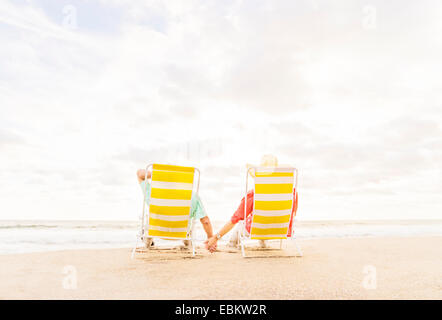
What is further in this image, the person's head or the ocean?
the ocean

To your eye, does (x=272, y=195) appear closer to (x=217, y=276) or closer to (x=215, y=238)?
(x=215, y=238)

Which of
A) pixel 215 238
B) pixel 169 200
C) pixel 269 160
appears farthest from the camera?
pixel 269 160

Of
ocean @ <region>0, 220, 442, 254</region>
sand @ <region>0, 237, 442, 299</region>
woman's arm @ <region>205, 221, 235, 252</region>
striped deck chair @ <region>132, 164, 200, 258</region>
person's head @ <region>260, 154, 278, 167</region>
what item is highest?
person's head @ <region>260, 154, 278, 167</region>

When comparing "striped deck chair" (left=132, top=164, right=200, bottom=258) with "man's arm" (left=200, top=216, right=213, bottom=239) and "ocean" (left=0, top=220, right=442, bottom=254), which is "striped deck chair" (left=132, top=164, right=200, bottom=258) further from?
"ocean" (left=0, top=220, right=442, bottom=254)

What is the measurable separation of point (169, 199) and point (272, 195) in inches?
59.9

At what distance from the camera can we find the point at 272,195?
5.57 m

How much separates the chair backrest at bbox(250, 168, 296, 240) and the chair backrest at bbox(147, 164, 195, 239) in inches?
39.2

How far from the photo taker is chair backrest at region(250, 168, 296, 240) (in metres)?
5.55

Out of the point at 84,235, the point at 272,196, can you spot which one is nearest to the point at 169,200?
the point at 272,196

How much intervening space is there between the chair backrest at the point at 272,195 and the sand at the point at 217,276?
0.63 meters

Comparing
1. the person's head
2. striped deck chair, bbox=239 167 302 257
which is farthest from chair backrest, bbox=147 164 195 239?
the person's head

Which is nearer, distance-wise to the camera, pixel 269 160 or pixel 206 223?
pixel 206 223
